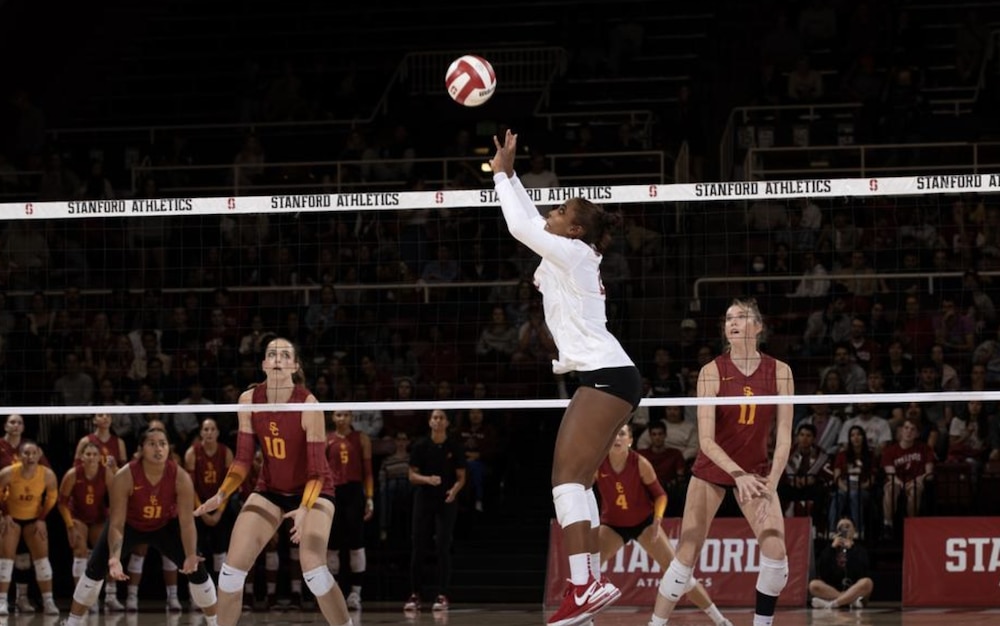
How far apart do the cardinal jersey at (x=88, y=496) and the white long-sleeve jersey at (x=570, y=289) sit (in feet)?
33.5

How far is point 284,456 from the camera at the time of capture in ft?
35.8

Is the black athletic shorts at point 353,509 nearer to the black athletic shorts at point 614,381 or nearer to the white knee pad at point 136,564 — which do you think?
the white knee pad at point 136,564

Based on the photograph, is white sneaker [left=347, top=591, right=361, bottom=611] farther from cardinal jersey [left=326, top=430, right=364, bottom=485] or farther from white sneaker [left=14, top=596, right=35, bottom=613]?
white sneaker [left=14, top=596, right=35, bottom=613]

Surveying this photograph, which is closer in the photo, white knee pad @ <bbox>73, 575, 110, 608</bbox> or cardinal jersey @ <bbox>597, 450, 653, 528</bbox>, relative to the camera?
white knee pad @ <bbox>73, 575, 110, 608</bbox>

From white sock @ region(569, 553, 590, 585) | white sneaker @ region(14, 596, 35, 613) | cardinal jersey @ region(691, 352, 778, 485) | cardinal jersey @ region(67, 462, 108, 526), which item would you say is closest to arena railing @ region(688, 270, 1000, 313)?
cardinal jersey @ region(691, 352, 778, 485)

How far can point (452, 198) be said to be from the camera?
1210 centimetres

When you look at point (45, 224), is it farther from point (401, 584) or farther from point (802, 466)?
point (802, 466)

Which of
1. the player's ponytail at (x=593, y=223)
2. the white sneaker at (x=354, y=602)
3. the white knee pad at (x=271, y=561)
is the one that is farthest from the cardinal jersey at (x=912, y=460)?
the player's ponytail at (x=593, y=223)

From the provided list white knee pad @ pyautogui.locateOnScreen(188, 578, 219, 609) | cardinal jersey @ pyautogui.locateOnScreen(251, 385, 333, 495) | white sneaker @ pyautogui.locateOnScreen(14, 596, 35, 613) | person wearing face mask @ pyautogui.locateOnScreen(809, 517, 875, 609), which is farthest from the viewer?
white sneaker @ pyautogui.locateOnScreen(14, 596, 35, 613)

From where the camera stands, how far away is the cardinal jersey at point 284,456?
1086 cm

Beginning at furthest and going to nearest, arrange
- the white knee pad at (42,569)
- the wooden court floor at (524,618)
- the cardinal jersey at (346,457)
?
the white knee pad at (42,569)
the cardinal jersey at (346,457)
the wooden court floor at (524,618)

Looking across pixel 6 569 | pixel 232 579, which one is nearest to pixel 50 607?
pixel 6 569

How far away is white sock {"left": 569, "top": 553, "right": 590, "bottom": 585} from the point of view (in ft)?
28.1

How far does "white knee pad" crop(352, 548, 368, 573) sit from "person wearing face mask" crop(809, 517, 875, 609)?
473 cm
